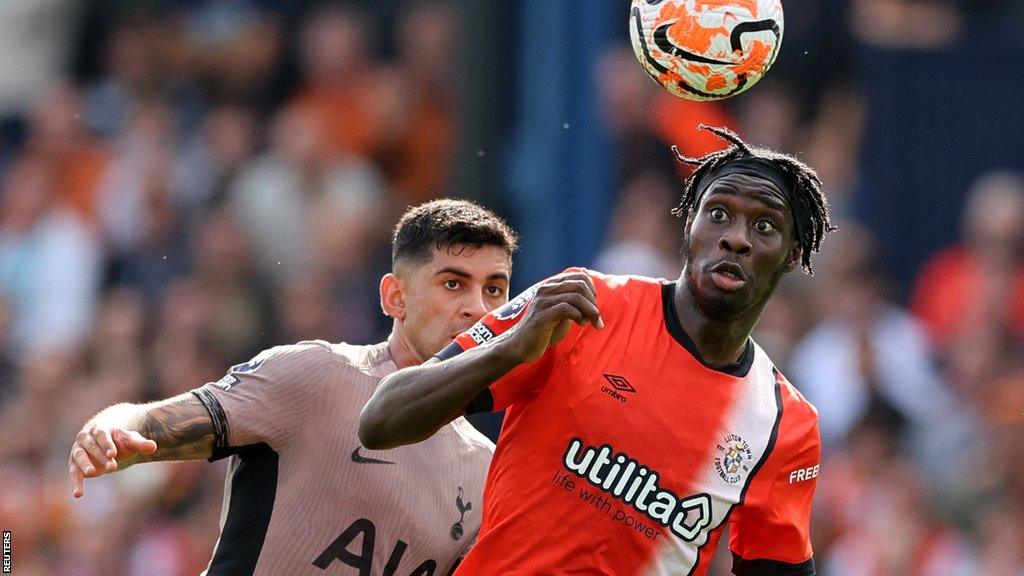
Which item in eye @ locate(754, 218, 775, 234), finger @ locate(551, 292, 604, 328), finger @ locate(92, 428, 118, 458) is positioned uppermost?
eye @ locate(754, 218, 775, 234)

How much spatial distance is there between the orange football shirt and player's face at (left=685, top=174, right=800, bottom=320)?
0.14m

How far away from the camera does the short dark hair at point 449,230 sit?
542 cm

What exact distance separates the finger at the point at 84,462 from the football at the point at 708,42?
80.6 inches

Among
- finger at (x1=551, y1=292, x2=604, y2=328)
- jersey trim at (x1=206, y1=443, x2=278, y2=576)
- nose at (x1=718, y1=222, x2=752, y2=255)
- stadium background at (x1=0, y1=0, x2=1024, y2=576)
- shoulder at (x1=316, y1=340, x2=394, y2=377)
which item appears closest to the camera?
finger at (x1=551, y1=292, x2=604, y2=328)

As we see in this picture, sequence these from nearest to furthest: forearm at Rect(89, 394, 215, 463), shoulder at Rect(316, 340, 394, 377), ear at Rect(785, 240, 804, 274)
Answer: ear at Rect(785, 240, 804, 274) < forearm at Rect(89, 394, 215, 463) < shoulder at Rect(316, 340, 394, 377)

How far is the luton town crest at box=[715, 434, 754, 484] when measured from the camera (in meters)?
4.55

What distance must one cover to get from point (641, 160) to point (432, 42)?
1.92 metres

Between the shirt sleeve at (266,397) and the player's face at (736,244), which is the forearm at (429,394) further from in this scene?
the shirt sleeve at (266,397)

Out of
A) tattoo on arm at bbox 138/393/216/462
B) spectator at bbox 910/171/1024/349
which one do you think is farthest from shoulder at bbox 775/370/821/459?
spectator at bbox 910/171/1024/349

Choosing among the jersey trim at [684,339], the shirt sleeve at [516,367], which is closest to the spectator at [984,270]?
the jersey trim at [684,339]

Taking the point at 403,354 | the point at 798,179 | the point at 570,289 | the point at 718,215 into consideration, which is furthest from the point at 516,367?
the point at 403,354

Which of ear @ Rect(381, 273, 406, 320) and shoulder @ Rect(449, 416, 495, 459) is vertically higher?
ear @ Rect(381, 273, 406, 320)

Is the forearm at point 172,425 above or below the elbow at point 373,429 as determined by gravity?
below

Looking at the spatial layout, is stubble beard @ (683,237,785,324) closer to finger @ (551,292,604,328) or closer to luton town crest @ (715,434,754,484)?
luton town crest @ (715,434,754,484)
